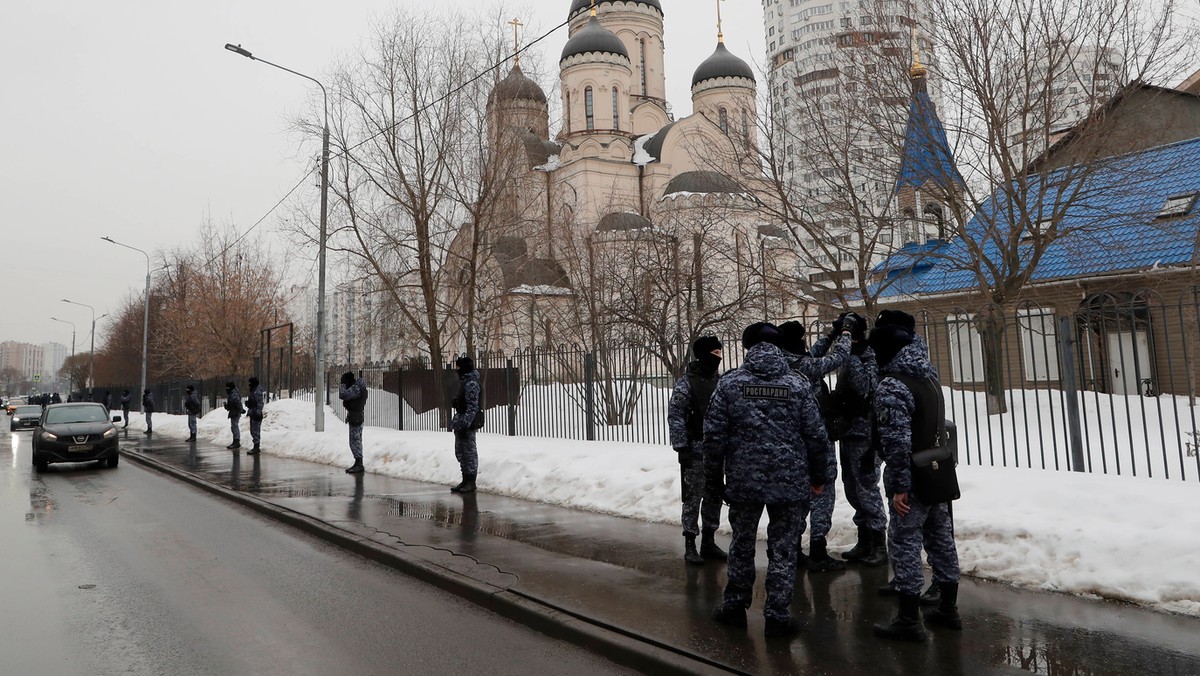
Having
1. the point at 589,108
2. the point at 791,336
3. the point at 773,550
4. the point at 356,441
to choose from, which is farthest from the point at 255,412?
the point at 589,108

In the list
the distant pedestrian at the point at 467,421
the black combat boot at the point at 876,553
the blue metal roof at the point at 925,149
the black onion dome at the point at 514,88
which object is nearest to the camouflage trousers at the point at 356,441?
the distant pedestrian at the point at 467,421

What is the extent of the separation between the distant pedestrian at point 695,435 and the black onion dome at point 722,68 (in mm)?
50433

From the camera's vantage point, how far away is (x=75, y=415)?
1683 centimetres

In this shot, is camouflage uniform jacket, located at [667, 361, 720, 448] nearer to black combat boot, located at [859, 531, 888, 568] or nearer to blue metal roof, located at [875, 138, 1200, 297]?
black combat boot, located at [859, 531, 888, 568]

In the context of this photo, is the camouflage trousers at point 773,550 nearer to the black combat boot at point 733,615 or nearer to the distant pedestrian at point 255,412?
the black combat boot at point 733,615

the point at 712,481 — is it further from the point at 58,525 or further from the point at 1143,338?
the point at 1143,338

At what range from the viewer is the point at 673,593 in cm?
549

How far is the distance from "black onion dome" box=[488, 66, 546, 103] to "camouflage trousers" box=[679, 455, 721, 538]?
50.3ft

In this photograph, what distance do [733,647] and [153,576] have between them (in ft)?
17.6

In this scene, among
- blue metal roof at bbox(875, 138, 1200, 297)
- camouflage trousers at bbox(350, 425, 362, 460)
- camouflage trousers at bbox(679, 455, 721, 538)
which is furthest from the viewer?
blue metal roof at bbox(875, 138, 1200, 297)

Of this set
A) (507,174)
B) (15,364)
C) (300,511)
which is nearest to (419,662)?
(300,511)

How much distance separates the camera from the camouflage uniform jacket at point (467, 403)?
10.4m

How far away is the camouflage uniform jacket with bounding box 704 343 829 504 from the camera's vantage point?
4457mm

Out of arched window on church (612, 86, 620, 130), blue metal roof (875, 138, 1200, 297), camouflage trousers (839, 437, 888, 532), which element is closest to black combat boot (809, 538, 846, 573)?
camouflage trousers (839, 437, 888, 532)
